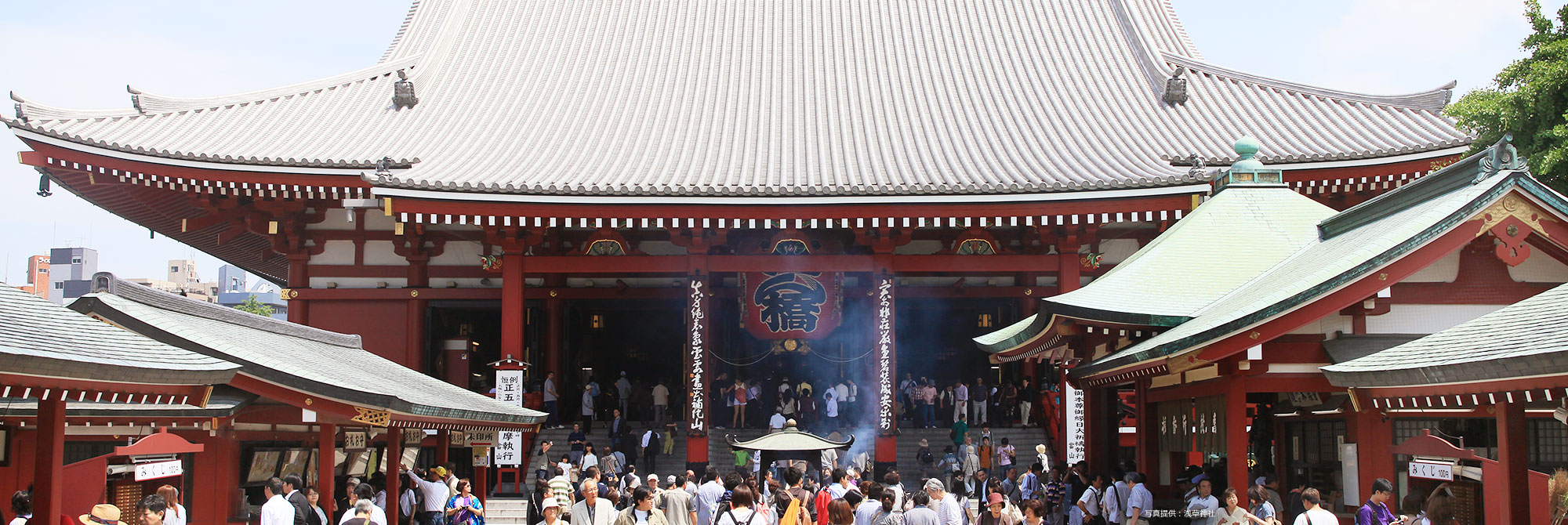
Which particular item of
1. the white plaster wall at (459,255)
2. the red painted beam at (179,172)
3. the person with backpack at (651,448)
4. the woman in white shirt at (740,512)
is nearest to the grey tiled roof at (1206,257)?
the woman in white shirt at (740,512)

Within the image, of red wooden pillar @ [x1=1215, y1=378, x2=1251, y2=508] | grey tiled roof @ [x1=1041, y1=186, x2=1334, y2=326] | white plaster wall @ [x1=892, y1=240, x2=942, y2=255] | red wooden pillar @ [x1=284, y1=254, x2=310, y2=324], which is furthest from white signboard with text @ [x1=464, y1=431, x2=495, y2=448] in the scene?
red wooden pillar @ [x1=1215, y1=378, x2=1251, y2=508]

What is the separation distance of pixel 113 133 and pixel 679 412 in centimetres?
1106

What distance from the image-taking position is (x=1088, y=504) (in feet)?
46.5

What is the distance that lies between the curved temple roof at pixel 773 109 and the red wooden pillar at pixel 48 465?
401 inches

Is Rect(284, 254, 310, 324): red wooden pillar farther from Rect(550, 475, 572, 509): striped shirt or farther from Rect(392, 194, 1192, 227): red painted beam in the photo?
Rect(550, 475, 572, 509): striped shirt

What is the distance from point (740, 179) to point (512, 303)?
13.3 ft

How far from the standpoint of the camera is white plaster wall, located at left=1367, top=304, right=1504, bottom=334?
11203mm

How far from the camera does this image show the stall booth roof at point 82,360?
345 inches

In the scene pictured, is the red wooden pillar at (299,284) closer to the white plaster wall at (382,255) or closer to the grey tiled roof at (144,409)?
the white plaster wall at (382,255)

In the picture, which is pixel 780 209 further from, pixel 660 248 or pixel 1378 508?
pixel 1378 508

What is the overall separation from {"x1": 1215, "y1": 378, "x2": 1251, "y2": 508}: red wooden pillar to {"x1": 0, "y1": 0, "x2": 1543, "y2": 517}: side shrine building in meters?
2.47

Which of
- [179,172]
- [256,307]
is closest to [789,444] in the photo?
[179,172]

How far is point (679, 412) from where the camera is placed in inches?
1048

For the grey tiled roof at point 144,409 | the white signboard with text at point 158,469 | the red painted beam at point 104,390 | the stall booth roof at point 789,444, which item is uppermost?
the red painted beam at point 104,390
